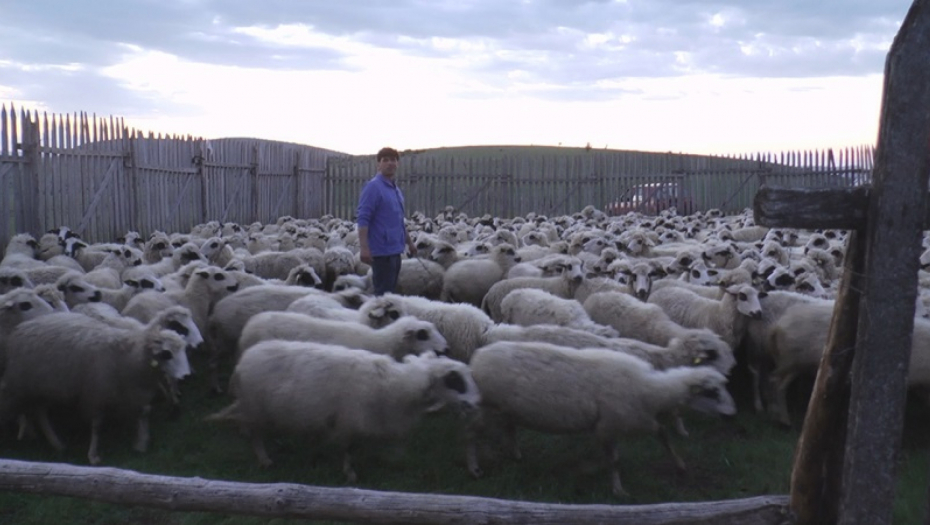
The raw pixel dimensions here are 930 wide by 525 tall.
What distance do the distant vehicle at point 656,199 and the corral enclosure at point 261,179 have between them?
0.18 m

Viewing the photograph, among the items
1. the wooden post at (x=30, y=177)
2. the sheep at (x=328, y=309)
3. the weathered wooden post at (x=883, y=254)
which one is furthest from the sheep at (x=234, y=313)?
the wooden post at (x=30, y=177)

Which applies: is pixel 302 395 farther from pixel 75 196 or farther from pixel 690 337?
pixel 75 196

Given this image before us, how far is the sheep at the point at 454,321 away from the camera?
31.1 feet

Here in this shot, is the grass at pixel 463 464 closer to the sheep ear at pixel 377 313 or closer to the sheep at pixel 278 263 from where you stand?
the sheep ear at pixel 377 313

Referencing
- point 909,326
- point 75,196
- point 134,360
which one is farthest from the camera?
point 75,196

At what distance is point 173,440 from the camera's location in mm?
8414

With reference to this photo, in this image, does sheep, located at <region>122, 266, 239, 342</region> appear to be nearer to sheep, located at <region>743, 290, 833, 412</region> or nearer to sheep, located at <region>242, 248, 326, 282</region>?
sheep, located at <region>242, 248, 326, 282</region>

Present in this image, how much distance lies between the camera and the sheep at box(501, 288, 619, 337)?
30.5 ft

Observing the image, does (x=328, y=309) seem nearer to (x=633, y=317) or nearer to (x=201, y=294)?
(x=201, y=294)

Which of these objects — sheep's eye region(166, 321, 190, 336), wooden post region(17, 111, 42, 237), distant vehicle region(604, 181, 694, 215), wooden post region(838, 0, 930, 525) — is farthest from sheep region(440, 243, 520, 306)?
distant vehicle region(604, 181, 694, 215)

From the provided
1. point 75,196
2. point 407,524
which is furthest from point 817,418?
point 75,196

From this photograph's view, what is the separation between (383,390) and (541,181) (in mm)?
25013

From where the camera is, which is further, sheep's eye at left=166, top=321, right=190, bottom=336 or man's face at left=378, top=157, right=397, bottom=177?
man's face at left=378, top=157, right=397, bottom=177

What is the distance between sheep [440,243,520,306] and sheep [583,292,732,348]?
3095 mm
